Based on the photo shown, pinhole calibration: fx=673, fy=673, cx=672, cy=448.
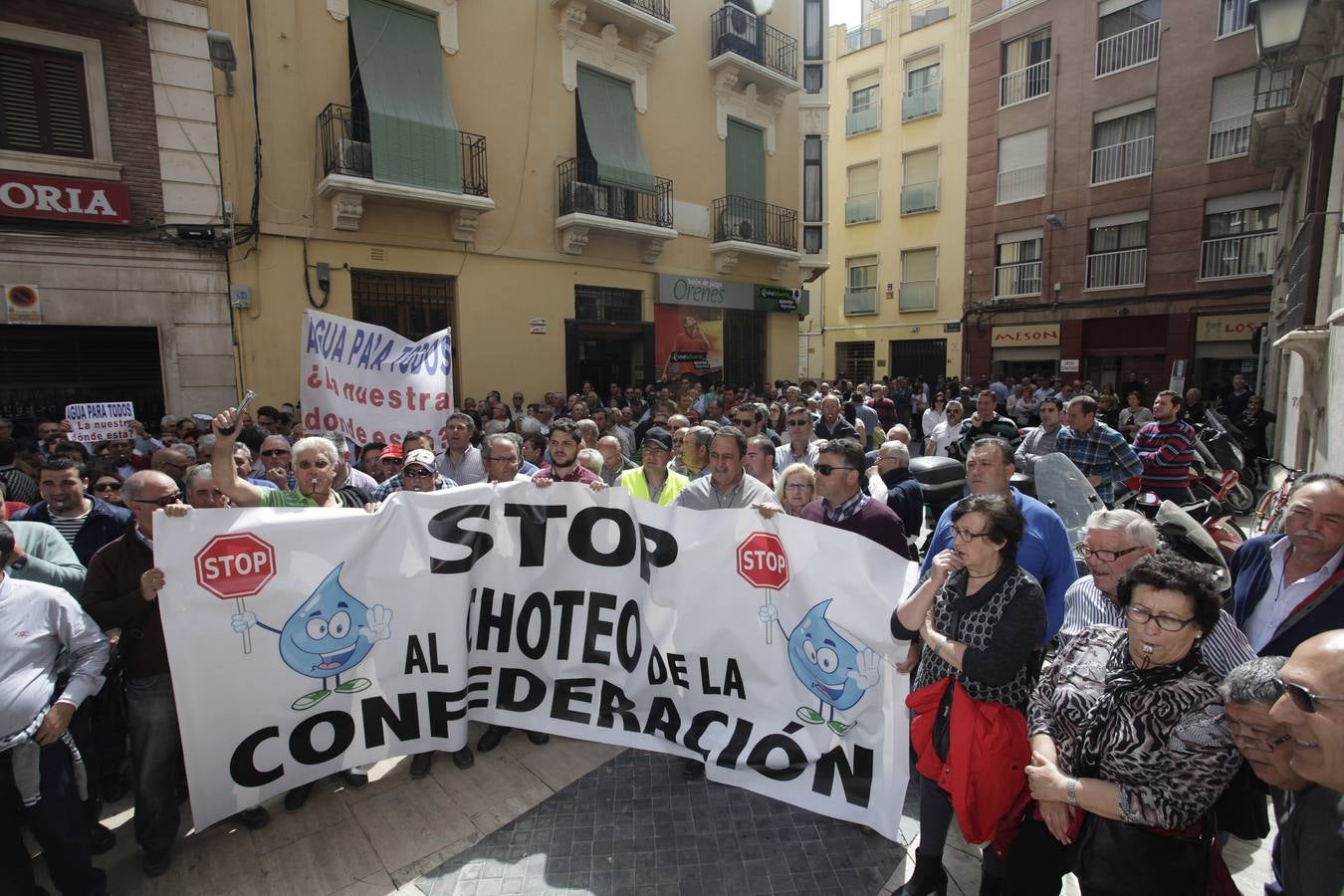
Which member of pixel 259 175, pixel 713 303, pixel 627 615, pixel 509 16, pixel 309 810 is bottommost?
pixel 309 810

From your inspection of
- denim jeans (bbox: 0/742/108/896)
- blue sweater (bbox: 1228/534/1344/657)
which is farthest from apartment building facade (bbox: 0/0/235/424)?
blue sweater (bbox: 1228/534/1344/657)

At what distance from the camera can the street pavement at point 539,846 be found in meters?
2.94

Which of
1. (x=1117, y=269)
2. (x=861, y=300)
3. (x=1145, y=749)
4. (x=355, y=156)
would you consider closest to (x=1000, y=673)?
(x=1145, y=749)

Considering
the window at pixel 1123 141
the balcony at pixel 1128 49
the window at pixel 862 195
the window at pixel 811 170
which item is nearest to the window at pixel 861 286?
the window at pixel 862 195

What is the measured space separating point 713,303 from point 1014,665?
51.4ft

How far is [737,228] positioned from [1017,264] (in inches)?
429

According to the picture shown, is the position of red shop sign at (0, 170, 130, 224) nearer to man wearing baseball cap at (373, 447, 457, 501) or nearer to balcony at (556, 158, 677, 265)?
balcony at (556, 158, 677, 265)

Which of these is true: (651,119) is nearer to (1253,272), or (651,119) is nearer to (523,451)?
(523,451)

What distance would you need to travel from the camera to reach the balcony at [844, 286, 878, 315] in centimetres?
2772

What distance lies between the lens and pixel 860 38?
2797cm

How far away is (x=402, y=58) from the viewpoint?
11898mm

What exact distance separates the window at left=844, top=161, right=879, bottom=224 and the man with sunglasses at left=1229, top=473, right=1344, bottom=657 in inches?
1072

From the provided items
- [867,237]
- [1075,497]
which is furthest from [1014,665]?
[867,237]

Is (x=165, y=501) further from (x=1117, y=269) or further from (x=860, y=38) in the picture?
(x=860, y=38)
